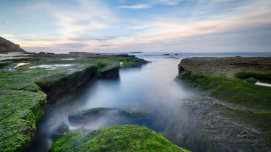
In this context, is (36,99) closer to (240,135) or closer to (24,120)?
(24,120)

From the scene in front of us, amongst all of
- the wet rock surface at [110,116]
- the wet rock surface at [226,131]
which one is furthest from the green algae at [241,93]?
the wet rock surface at [110,116]

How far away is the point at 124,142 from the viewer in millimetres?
3156

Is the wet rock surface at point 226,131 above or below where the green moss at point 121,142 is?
below

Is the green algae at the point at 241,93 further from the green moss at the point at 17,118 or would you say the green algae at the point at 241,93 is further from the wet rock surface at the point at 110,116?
the green moss at the point at 17,118

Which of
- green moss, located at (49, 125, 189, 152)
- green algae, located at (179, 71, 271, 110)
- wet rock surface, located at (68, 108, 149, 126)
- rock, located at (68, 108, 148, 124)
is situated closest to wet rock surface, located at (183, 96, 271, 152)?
green algae, located at (179, 71, 271, 110)

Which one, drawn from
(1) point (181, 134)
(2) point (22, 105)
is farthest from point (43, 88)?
(1) point (181, 134)

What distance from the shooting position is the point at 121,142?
3.16 meters

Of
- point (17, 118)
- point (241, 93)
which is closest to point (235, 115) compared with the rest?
point (241, 93)

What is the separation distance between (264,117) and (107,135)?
22.3ft

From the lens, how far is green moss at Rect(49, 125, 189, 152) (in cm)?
300

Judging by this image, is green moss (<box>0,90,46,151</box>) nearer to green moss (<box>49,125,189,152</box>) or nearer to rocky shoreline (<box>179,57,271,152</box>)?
green moss (<box>49,125,189,152</box>)

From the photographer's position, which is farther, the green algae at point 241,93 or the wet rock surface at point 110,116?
the wet rock surface at point 110,116

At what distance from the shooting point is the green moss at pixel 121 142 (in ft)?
9.85

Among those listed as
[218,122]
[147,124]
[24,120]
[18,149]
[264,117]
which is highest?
[24,120]
